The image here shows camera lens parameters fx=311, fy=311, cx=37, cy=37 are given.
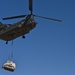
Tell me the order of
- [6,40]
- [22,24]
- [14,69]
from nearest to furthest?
[14,69] < [22,24] < [6,40]

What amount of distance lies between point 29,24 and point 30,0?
14.8 ft

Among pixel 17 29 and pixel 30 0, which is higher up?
pixel 30 0

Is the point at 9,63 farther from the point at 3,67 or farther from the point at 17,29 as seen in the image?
the point at 17,29

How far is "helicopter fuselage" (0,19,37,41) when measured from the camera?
193 ft

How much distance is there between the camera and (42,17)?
6034 cm

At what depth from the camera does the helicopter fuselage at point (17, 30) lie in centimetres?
5892

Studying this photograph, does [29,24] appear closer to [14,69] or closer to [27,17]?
[27,17]

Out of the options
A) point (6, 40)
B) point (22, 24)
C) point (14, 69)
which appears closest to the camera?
point (14, 69)

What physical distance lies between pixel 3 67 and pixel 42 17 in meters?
12.5

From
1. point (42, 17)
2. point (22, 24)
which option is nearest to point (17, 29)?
point (22, 24)

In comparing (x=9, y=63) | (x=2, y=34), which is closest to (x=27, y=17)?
(x=2, y=34)

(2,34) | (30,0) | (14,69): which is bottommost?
(14,69)

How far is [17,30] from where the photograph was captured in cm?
6044

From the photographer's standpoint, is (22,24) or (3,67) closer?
(3,67)
